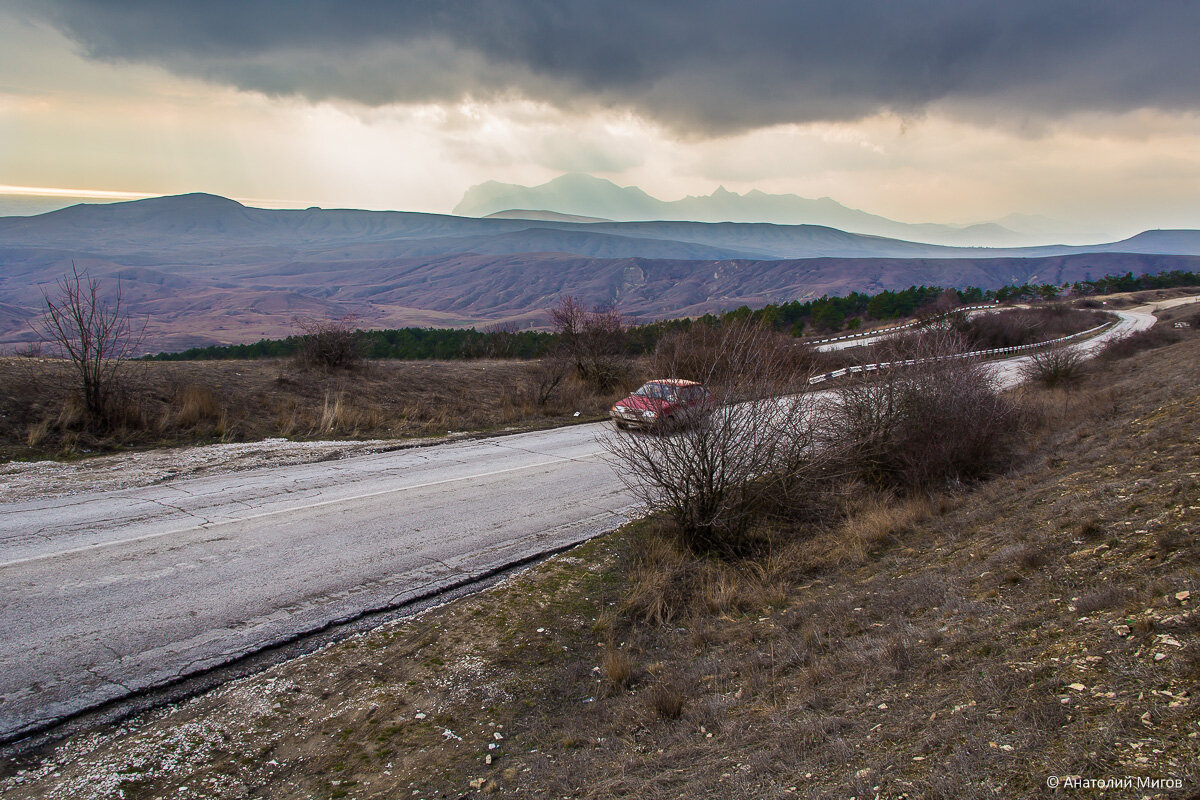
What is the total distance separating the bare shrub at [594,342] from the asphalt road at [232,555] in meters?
10.8

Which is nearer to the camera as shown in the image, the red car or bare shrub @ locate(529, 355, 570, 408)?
the red car

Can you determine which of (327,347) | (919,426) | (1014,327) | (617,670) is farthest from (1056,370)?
(1014,327)

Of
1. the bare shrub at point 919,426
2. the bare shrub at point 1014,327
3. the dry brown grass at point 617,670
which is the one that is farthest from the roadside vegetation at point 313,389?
the bare shrub at point 1014,327

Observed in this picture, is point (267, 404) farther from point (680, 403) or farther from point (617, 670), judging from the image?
point (617, 670)

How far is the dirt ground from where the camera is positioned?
2.66 m

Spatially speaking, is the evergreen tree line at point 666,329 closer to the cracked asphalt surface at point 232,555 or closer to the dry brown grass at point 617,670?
the dry brown grass at point 617,670

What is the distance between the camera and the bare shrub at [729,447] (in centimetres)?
643

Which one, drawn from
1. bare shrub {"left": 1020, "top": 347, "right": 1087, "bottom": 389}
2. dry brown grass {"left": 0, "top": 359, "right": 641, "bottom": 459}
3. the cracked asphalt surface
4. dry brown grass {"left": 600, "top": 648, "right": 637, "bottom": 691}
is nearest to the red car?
the cracked asphalt surface

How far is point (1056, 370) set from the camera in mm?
20297

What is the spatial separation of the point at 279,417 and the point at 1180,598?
14.9 m

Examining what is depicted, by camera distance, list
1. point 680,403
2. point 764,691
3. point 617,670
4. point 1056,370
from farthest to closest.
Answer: point 1056,370, point 680,403, point 617,670, point 764,691

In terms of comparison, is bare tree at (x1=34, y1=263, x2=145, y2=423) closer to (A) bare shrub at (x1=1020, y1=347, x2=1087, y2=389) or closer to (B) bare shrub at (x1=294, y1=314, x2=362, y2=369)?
(B) bare shrub at (x1=294, y1=314, x2=362, y2=369)

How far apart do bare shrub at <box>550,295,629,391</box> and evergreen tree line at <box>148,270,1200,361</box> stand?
133cm

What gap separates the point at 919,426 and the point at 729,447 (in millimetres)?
4181
